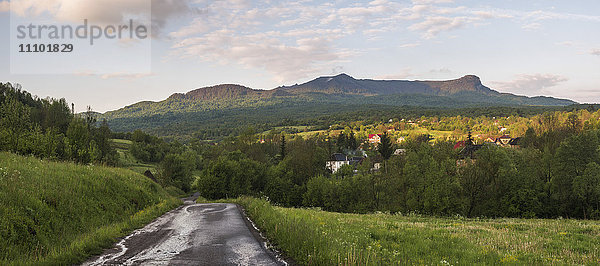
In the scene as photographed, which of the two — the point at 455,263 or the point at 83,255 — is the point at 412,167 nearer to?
the point at 455,263

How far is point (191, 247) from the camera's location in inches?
426

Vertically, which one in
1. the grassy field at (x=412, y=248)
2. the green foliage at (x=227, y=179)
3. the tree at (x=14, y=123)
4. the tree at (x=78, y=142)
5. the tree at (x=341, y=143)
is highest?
the tree at (x=14, y=123)

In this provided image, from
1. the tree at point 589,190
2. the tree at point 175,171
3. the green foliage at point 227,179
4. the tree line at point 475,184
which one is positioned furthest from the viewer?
the tree at point 175,171

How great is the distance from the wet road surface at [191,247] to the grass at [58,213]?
2.86 ft

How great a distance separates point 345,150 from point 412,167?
4345 inches

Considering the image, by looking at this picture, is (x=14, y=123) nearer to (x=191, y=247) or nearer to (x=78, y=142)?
(x=78, y=142)

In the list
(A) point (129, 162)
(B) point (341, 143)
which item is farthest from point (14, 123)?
(B) point (341, 143)

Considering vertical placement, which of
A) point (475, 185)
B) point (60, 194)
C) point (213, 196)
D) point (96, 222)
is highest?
point (60, 194)

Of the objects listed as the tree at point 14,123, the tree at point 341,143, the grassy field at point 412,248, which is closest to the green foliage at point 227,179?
the tree at point 14,123

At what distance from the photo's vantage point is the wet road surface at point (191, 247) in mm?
9297

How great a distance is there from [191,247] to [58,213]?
21.8ft

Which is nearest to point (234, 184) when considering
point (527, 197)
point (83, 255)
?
point (527, 197)

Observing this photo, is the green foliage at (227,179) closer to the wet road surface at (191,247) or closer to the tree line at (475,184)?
the tree line at (475,184)

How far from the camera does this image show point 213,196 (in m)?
76.8
